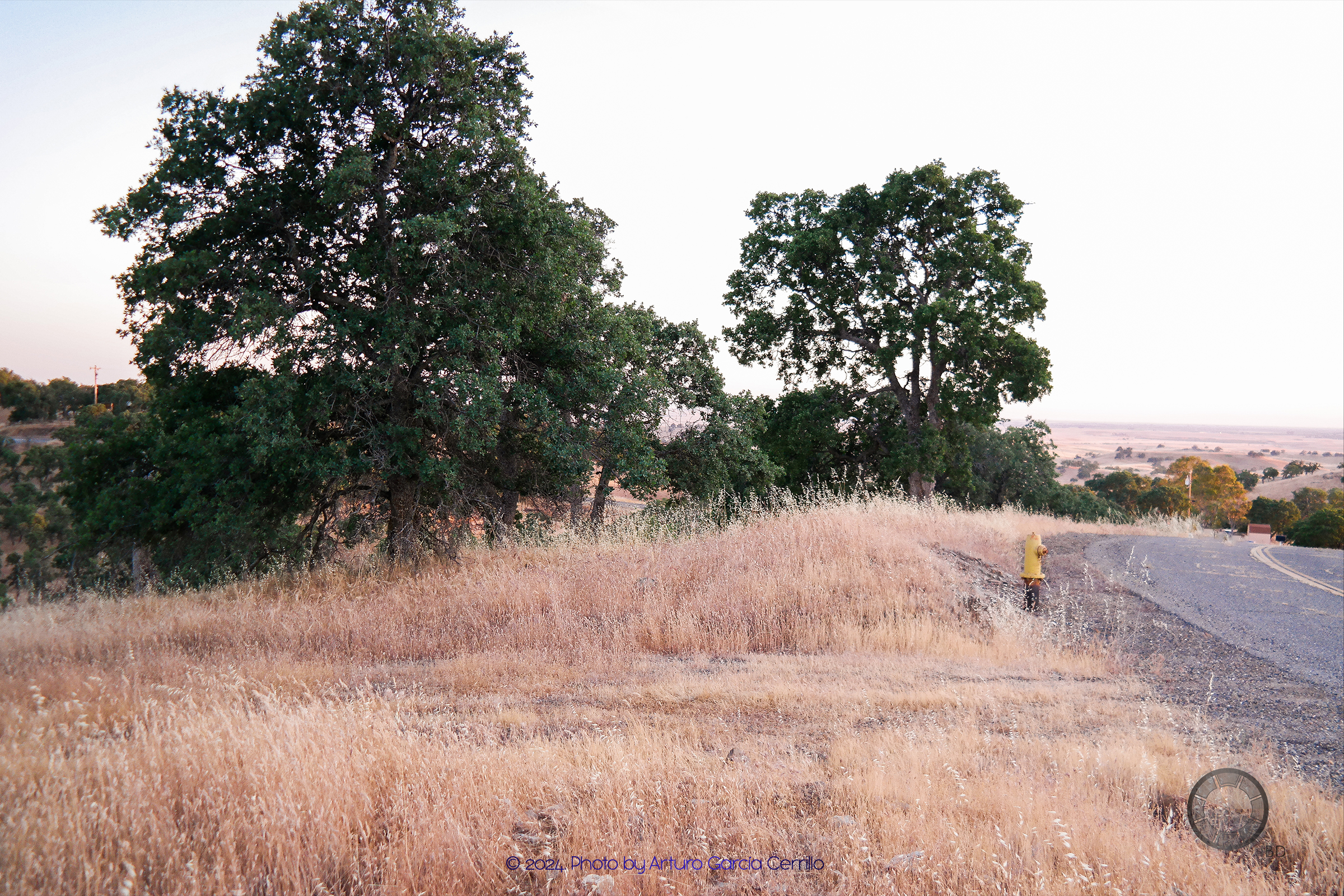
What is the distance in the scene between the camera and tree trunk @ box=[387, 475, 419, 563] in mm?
11906

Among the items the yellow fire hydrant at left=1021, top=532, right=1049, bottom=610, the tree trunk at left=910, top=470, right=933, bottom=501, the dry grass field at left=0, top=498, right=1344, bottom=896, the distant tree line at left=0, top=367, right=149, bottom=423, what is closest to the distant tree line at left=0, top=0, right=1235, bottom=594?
the dry grass field at left=0, top=498, right=1344, bottom=896

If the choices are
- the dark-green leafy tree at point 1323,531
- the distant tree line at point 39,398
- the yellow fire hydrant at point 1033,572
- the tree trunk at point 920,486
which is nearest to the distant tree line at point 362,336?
the yellow fire hydrant at point 1033,572

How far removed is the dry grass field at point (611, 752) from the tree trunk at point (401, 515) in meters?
2.86

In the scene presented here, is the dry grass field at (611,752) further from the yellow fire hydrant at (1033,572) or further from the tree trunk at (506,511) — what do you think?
the tree trunk at (506,511)

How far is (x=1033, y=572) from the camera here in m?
9.77

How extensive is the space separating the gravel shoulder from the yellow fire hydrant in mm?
220

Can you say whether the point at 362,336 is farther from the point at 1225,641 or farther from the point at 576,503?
the point at 1225,641

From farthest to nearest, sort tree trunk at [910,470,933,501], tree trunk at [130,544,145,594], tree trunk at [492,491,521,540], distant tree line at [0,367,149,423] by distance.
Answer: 1. distant tree line at [0,367,149,423]
2. tree trunk at [910,470,933,501]
3. tree trunk at [492,491,521,540]
4. tree trunk at [130,544,145,594]

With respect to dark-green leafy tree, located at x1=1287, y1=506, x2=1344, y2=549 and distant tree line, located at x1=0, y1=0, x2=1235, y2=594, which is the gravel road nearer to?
distant tree line, located at x1=0, y1=0, x2=1235, y2=594

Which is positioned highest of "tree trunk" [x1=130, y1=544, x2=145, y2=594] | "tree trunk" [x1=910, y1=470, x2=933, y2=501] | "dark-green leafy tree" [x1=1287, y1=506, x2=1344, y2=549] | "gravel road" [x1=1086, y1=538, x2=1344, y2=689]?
"tree trunk" [x1=910, y1=470, x2=933, y2=501]

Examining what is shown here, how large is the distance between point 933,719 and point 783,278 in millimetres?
20159

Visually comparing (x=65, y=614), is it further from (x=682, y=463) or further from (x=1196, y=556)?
(x=1196, y=556)

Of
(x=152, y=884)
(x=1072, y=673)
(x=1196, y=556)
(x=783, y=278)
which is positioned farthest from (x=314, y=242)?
(x=1196, y=556)
